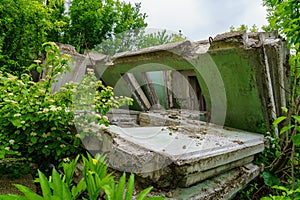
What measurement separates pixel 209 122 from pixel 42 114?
6.04 feet

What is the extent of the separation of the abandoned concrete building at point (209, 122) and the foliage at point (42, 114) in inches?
9.4

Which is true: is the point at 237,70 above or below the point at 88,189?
above

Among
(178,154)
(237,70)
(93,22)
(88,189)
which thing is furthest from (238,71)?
(93,22)

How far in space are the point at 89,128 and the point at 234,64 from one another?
5.05 ft

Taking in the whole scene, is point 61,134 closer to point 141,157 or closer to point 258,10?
point 141,157

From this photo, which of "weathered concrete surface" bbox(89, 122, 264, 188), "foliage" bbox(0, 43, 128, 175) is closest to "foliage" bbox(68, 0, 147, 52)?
"foliage" bbox(0, 43, 128, 175)

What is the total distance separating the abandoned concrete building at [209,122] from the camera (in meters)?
1.28

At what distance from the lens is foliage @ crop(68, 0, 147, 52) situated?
276 inches

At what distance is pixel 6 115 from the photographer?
152 centimetres

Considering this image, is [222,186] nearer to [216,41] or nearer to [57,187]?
[57,187]

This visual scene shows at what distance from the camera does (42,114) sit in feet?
5.15

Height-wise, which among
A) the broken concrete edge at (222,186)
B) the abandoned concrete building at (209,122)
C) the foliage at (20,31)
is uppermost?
the foliage at (20,31)

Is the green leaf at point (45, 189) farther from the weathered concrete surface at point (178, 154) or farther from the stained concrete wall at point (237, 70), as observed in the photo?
the stained concrete wall at point (237, 70)

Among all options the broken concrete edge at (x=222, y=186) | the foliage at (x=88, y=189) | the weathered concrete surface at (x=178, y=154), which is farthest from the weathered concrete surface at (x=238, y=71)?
the foliage at (x=88, y=189)
